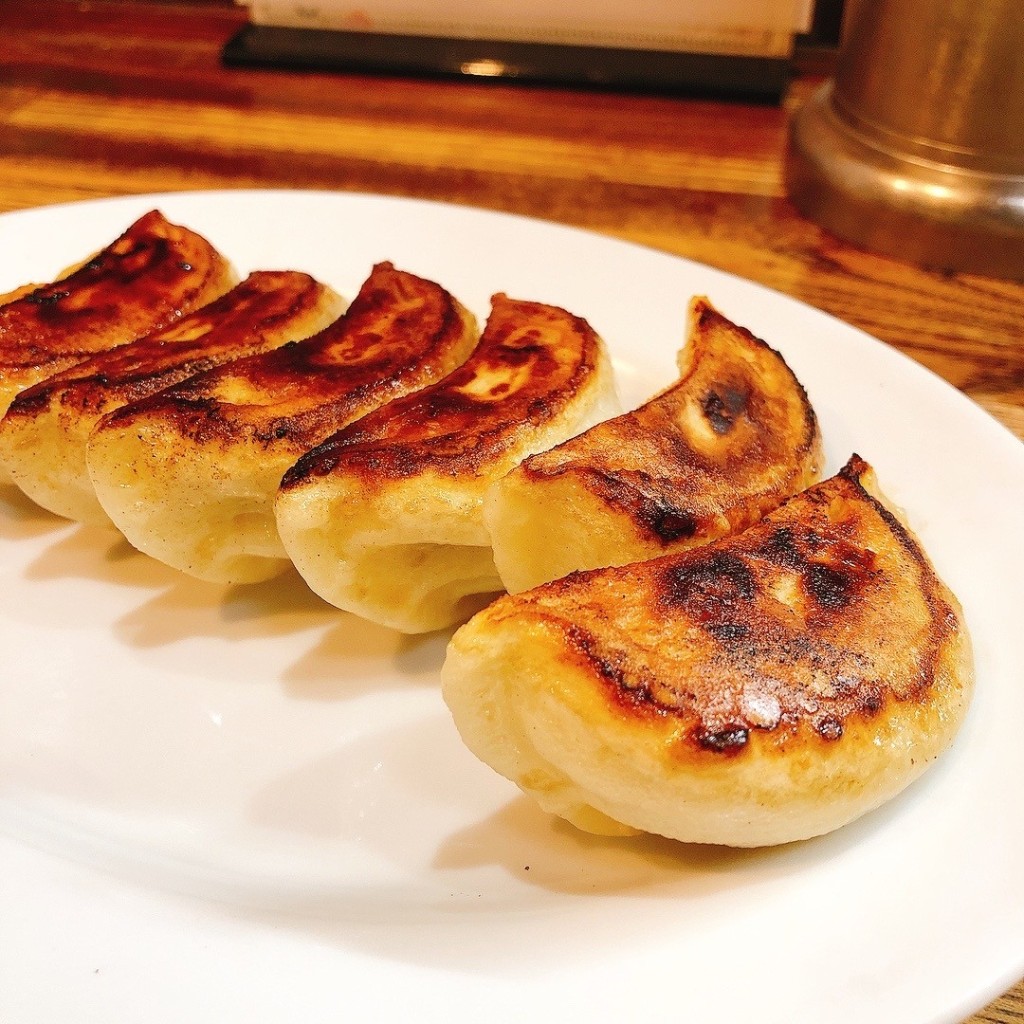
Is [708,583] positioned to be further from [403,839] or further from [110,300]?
[110,300]

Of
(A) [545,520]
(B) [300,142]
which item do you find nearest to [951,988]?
(A) [545,520]

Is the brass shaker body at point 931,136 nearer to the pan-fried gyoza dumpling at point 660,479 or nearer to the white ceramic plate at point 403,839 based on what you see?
the white ceramic plate at point 403,839

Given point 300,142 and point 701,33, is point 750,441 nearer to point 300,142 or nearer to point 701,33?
point 300,142

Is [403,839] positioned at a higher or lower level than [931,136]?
lower

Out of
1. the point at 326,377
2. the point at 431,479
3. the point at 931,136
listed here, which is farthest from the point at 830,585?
the point at 931,136

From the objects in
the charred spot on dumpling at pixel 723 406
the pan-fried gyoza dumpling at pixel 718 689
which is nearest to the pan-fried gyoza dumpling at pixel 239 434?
the charred spot on dumpling at pixel 723 406

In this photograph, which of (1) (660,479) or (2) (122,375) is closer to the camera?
(1) (660,479)

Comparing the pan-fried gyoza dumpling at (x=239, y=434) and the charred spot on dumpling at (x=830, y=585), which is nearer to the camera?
the charred spot on dumpling at (x=830, y=585)
